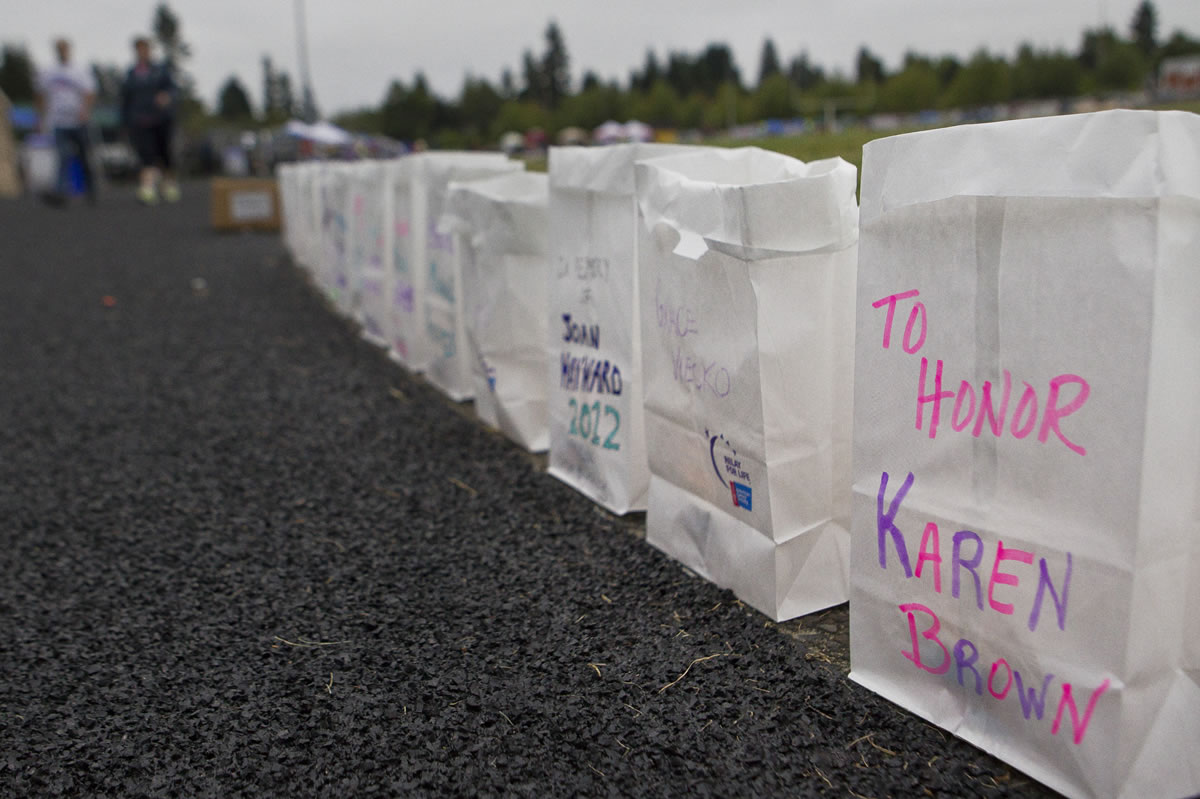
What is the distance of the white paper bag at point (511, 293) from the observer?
3.71 metres

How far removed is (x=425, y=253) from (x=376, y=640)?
2789mm

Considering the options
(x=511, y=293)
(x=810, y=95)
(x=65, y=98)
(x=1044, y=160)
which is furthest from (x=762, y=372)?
(x=810, y=95)

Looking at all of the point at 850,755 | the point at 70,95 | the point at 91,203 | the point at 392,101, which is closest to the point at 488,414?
the point at 850,755

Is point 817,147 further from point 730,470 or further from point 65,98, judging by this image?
point 65,98

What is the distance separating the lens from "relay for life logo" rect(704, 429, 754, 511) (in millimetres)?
2395

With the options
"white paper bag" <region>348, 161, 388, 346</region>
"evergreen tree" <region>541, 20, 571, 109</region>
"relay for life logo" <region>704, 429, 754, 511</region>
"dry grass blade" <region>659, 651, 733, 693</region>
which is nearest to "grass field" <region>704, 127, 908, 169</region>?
"relay for life logo" <region>704, 429, 754, 511</region>

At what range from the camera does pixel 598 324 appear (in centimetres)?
316

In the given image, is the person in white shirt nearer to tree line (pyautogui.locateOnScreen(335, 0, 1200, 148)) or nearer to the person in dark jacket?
the person in dark jacket

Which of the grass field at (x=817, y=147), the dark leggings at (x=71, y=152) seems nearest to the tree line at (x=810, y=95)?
the dark leggings at (x=71, y=152)

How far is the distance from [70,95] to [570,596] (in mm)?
15025

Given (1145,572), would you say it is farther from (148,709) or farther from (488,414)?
(488,414)

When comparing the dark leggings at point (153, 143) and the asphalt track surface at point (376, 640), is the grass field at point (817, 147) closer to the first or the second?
the asphalt track surface at point (376, 640)

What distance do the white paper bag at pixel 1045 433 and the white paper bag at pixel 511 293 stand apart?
194 cm

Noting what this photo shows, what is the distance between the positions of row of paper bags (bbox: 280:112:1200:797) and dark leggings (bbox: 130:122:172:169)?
12.5 m
